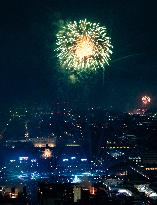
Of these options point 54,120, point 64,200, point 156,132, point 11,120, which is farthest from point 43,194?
point 11,120

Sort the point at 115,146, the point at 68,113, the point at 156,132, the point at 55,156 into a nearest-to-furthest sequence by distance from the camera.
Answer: the point at 55,156
the point at 115,146
the point at 156,132
the point at 68,113

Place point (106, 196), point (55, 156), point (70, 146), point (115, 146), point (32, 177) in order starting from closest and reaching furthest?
point (106, 196), point (32, 177), point (55, 156), point (70, 146), point (115, 146)

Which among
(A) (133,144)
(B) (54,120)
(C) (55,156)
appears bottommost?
(C) (55,156)

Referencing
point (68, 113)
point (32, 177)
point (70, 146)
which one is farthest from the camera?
point (68, 113)

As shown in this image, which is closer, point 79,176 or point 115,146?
point 79,176

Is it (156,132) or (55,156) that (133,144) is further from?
(55,156)

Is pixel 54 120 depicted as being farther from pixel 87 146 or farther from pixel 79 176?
pixel 79 176

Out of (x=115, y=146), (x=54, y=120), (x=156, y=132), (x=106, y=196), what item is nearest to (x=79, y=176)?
(x=106, y=196)

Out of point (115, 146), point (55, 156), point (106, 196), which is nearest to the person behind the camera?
point (106, 196)

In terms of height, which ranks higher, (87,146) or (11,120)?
(11,120)
